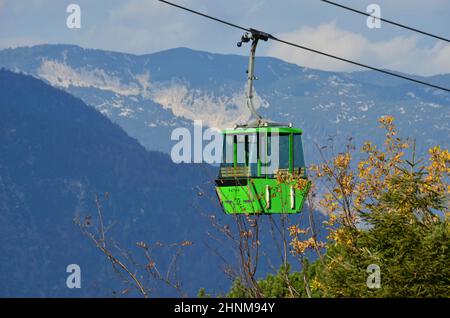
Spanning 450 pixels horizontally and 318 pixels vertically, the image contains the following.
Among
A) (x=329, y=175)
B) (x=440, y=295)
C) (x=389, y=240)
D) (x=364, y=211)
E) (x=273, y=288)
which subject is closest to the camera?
(x=440, y=295)

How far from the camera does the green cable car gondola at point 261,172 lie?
2780 centimetres

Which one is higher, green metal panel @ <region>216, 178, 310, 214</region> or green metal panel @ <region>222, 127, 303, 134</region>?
green metal panel @ <region>222, 127, 303, 134</region>

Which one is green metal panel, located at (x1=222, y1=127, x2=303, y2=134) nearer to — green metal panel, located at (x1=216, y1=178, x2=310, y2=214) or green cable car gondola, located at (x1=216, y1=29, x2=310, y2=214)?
green cable car gondola, located at (x1=216, y1=29, x2=310, y2=214)

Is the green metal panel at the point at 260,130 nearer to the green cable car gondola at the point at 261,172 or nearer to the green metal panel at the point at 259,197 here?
the green cable car gondola at the point at 261,172

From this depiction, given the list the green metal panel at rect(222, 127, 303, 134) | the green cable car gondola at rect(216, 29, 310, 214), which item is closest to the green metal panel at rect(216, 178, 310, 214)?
the green cable car gondola at rect(216, 29, 310, 214)

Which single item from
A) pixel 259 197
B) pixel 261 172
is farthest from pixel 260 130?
pixel 261 172

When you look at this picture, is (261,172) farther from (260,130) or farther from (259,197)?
(260,130)

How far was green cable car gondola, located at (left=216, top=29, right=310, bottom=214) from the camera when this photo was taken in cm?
2780

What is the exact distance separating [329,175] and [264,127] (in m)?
6.89

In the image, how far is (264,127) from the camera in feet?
89.6
